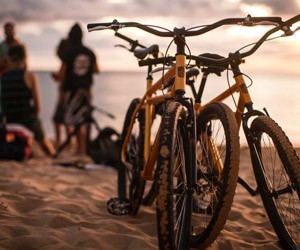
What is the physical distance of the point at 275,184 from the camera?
3.05m

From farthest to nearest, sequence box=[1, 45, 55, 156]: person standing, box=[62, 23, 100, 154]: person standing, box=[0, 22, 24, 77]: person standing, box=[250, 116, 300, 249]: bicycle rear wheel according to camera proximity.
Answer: box=[0, 22, 24, 77]: person standing → box=[62, 23, 100, 154]: person standing → box=[1, 45, 55, 156]: person standing → box=[250, 116, 300, 249]: bicycle rear wheel

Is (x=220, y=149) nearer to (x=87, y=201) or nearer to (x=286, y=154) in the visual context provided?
(x=286, y=154)

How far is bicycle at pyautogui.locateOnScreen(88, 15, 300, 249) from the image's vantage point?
2.51 metres

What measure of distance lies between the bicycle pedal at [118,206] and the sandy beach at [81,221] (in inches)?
A: 3.3

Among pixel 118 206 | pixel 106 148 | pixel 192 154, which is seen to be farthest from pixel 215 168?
pixel 106 148

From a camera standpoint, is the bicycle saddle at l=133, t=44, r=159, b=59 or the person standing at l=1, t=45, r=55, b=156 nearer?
the bicycle saddle at l=133, t=44, r=159, b=59

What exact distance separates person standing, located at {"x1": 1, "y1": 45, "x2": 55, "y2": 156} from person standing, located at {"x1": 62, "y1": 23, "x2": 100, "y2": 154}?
2.90ft

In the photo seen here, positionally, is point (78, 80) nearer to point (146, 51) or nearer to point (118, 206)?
point (118, 206)

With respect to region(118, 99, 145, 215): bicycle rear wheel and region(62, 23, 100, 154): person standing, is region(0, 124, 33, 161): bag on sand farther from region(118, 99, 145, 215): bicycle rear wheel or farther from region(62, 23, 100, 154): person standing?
region(118, 99, 145, 215): bicycle rear wheel

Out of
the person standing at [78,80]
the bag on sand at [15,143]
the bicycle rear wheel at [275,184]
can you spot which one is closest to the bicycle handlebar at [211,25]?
the bicycle rear wheel at [275,184]

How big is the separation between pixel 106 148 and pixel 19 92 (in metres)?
2.22

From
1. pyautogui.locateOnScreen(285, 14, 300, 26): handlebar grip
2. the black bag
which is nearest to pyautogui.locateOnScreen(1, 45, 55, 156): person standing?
the black bag

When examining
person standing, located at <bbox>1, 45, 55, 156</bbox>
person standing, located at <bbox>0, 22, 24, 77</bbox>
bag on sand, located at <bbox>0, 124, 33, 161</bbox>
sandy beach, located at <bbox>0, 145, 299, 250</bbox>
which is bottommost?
sandy beach, located at <bbox>0, 145, 299, 250</bbox>

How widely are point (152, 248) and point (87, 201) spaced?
1.61 m
